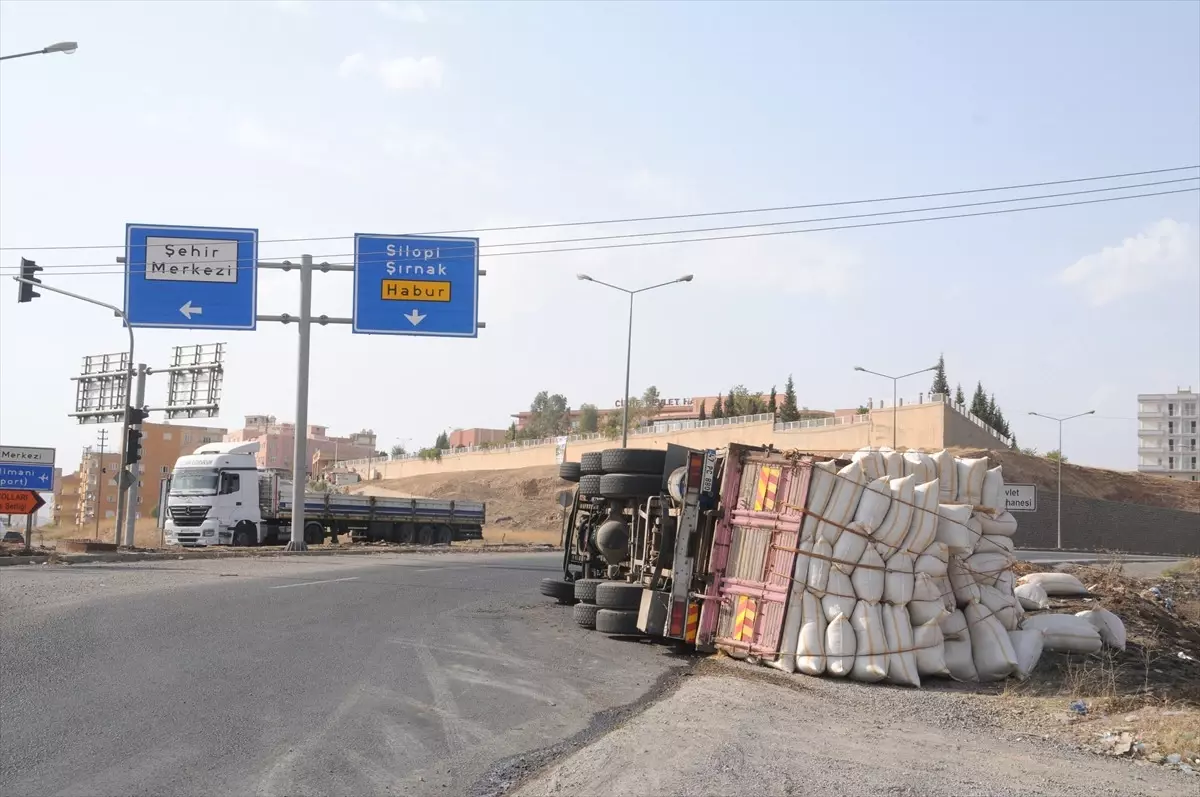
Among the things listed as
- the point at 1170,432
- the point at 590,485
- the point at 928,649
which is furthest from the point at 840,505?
the point at 1170,432

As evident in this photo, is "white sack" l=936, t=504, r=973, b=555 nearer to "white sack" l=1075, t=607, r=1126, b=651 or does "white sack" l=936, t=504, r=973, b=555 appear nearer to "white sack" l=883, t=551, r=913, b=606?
"white sack" l=883, t=551, r=913, b=606

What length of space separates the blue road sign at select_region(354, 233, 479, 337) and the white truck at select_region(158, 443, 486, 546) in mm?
12388

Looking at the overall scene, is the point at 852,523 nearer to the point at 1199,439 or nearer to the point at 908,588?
the point at 908,588

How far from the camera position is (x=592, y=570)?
49.5 ft

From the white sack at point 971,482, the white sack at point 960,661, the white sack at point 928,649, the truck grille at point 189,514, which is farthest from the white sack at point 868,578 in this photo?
the truck grille at point 189,514

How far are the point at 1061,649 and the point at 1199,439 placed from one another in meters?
176

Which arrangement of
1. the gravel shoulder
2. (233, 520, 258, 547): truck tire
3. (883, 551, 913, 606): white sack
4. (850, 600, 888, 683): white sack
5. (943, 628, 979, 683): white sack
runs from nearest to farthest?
the gravel shoulder → (850, 600, 888, 683): white sack → (883, 551, 913, 606): white sack → (943, 628, 979, 683): white sack → (233, 520, 258, 547): truck tire

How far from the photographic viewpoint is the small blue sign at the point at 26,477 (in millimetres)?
25859

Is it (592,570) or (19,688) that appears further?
(592,570)

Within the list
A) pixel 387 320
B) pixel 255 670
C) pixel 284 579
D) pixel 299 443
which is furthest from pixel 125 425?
pixel 255 670

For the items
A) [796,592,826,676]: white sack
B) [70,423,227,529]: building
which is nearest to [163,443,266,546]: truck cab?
[796,592,826,676]: white sack

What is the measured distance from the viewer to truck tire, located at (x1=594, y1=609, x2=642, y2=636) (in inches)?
480

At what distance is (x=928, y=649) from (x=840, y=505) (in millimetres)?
1622

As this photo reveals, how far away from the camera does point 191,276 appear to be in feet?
86.2
